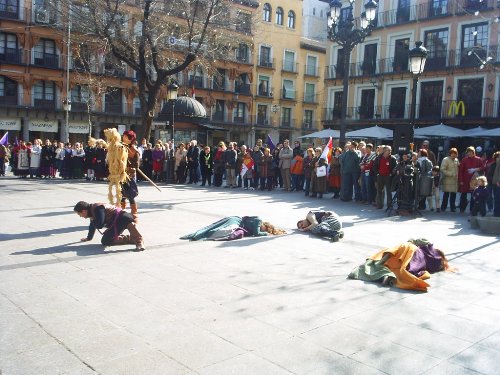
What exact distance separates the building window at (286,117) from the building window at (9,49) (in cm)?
2762

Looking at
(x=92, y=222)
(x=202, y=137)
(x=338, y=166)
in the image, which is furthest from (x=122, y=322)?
(x=202, y=137)

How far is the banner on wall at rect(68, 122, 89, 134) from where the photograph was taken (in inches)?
1650

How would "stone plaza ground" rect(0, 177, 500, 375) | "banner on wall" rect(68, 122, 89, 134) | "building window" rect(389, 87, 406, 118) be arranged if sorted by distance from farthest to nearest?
"banner on wall" rect(68, 122, 89, 134) → "building window" rect(389, 87, 406, 118) → "stone plaza ground" rect(0, 177, 500, 375)

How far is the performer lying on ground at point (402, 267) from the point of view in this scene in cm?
623

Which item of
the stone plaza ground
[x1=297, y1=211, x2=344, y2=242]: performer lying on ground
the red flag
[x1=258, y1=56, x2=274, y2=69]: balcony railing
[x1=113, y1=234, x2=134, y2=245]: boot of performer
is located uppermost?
[x1=258, y1=56, x2=274, y2=69]: balcony railing

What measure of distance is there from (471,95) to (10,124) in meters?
34.0

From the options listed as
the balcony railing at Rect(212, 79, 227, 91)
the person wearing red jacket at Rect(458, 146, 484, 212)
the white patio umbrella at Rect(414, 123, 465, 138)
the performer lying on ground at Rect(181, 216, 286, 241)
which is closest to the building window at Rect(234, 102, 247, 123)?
the balcony railing at Rect(212, 79, 227, 91)

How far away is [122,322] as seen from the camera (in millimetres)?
4676

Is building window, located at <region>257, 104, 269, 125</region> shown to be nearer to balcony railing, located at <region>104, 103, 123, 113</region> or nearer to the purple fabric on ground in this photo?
balcony railing, located at <region>104, 103, 123, 113</region>

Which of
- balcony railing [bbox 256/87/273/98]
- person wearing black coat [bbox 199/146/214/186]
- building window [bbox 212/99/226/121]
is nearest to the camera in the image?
person wearing black coat [bbox 199/146/214/186]

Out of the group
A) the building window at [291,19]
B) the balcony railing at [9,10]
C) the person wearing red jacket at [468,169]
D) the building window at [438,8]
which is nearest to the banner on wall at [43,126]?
the balcony railing at [9,10]

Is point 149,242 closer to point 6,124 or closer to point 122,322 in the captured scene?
point 122,322

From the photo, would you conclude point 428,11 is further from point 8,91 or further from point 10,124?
point 10,124

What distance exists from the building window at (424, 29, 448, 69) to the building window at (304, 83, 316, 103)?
23.6 m
